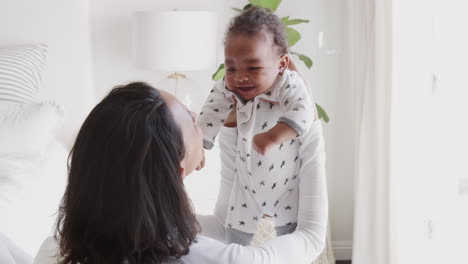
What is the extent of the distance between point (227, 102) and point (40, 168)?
1.31m

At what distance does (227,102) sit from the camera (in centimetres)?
127

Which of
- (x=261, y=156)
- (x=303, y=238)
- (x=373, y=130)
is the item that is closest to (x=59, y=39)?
(x=373, y=130)

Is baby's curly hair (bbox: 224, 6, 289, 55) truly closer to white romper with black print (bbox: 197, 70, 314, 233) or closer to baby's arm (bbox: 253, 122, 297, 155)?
white romper with black print (bbox: 197, 70, 314, 233)

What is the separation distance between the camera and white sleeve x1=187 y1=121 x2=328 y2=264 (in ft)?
3.28

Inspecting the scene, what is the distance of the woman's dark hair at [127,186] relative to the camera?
944 mm

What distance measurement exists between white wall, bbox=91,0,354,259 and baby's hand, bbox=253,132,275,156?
7.22ft

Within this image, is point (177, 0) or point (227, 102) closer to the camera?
point (227, 102)

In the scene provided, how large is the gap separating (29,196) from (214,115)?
3.35 ft

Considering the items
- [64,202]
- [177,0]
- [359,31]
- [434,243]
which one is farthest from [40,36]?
[64,202]

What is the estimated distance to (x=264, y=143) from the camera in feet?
3.59

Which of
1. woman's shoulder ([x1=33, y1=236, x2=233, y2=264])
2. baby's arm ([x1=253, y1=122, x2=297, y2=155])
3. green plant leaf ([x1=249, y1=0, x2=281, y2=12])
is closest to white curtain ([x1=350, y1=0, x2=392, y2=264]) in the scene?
A: green plant leaf ([x1=249, y1=0, x2=281, y2=12])

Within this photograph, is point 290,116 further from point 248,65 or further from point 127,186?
point 127,186

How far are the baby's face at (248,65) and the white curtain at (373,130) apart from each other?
1.53 meters

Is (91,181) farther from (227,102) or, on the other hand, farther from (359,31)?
(359,31)
